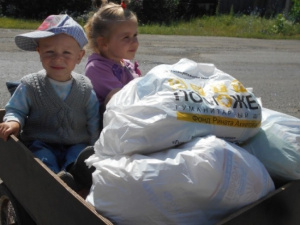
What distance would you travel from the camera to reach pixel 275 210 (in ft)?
6.04

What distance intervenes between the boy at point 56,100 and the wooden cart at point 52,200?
0.29 meters

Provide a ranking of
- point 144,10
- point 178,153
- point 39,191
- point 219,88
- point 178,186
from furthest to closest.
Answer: point 144,10 → point 219,88 → point 39,191 → point 178,153 → point 178,186

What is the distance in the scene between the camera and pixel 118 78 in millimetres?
3109

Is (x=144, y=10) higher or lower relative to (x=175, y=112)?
lower

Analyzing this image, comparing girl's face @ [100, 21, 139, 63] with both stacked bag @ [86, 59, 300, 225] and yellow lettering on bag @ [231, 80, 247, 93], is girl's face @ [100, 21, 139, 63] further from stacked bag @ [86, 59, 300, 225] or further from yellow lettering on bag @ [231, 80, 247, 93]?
yellow lettering on bag @ [231, 80, 247, 93]

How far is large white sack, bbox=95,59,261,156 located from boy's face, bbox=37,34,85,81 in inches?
25.1

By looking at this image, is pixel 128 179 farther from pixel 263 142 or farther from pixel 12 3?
pixel 12 3

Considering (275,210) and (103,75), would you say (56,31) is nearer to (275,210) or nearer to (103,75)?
(103,75)

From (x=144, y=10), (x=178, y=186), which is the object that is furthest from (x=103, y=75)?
(x=144, y=10)

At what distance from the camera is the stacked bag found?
1.63 m

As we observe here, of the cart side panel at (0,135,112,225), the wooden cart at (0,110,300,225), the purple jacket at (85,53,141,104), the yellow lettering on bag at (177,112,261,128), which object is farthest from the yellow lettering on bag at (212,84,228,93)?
the purple jacket at (85,53,141,104)

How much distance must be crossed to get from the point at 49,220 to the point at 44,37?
44.0 inches

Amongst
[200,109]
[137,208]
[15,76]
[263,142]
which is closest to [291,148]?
[263,142]

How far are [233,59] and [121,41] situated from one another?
695 cm
